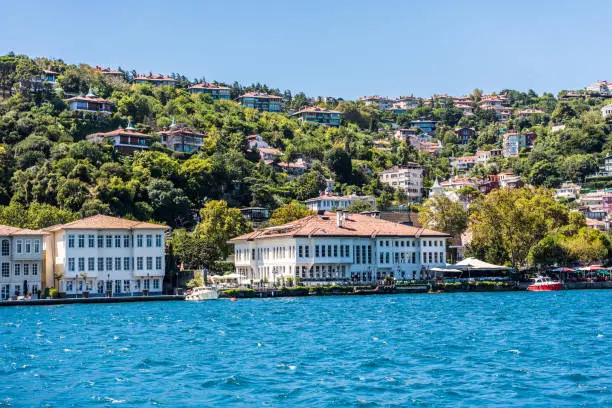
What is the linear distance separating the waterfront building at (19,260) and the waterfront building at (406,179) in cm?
8812

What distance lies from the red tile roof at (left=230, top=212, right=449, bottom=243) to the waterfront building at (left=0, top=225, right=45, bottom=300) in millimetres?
22251

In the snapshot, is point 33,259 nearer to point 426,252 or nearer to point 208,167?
point 426,252

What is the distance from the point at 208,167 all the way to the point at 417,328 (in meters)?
76.6

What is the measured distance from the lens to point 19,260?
7544cm

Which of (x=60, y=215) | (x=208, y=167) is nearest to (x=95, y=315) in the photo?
(x=60, y=215)

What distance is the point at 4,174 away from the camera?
348 ft

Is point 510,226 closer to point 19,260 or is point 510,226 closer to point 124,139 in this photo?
point 19,260

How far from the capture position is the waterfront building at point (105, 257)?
7762 cm

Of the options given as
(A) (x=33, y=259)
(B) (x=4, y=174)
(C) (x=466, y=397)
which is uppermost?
(B) (x=4, y=174)

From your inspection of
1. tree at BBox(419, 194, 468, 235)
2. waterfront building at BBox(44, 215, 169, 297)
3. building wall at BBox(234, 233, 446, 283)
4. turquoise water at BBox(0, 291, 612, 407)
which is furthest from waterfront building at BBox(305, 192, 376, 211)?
turquoise water at BBox(0, 291, 612, 407)

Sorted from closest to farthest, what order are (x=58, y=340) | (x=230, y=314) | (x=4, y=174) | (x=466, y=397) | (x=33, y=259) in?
1. (x=466, y=397)
2. (x=58, y=340)
3. (x=230, y=314)
4. (x=33, y=259)
5. (x=4, y=174)

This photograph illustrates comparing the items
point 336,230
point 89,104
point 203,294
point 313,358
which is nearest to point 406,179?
point 89,104

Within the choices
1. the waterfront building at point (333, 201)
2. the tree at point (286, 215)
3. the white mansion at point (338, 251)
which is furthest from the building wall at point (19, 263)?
the waterfront building at point (333, 201)

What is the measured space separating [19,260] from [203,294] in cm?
1508
